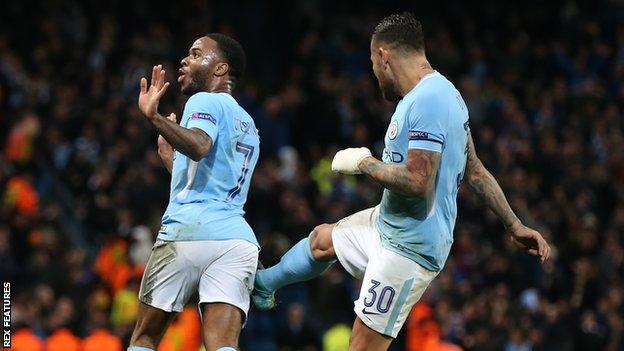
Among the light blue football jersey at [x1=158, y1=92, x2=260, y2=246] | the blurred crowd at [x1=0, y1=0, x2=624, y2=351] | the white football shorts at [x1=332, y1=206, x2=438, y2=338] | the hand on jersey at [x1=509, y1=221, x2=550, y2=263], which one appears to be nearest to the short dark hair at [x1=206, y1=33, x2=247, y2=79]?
the light blue football jersey at [x1=158, y1=92, x2=260, y2=246]

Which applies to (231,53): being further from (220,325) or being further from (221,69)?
(220,325)

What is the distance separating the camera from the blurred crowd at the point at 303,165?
1488cm

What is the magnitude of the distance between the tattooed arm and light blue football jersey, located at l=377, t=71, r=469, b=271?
0.06 metres

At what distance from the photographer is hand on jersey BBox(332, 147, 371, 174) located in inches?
276

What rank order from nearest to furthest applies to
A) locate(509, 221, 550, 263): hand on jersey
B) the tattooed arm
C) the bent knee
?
the tattooed arm → locate(509, 221, 550, 263): hand on jersey → the bent knee

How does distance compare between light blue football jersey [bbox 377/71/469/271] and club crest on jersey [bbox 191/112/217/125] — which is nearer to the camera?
light blue football jersey [bbox 377/71/469/271]

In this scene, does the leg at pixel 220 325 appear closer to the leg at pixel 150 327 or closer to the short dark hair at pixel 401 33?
the leg at pixel 150 327

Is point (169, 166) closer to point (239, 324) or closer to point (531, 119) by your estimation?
point (239, 324)

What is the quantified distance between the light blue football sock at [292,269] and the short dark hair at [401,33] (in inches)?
56.8

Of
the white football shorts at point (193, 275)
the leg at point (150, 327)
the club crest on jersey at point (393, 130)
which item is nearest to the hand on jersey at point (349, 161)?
the club crest on jersey at point (393, 130)

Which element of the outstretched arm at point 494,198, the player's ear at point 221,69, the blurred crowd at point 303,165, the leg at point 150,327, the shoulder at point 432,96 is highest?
the player's ear at point 221,69

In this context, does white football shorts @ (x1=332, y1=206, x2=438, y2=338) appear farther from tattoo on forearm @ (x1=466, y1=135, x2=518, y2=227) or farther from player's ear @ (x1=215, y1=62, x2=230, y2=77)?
player's ear @ (x1=215, y1=62, x2=230, y2=77)

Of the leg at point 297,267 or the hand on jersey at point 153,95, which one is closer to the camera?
the hand on jersey at point 153,95

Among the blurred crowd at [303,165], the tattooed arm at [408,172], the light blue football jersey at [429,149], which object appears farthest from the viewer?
the blurred crowd at [303,165]
